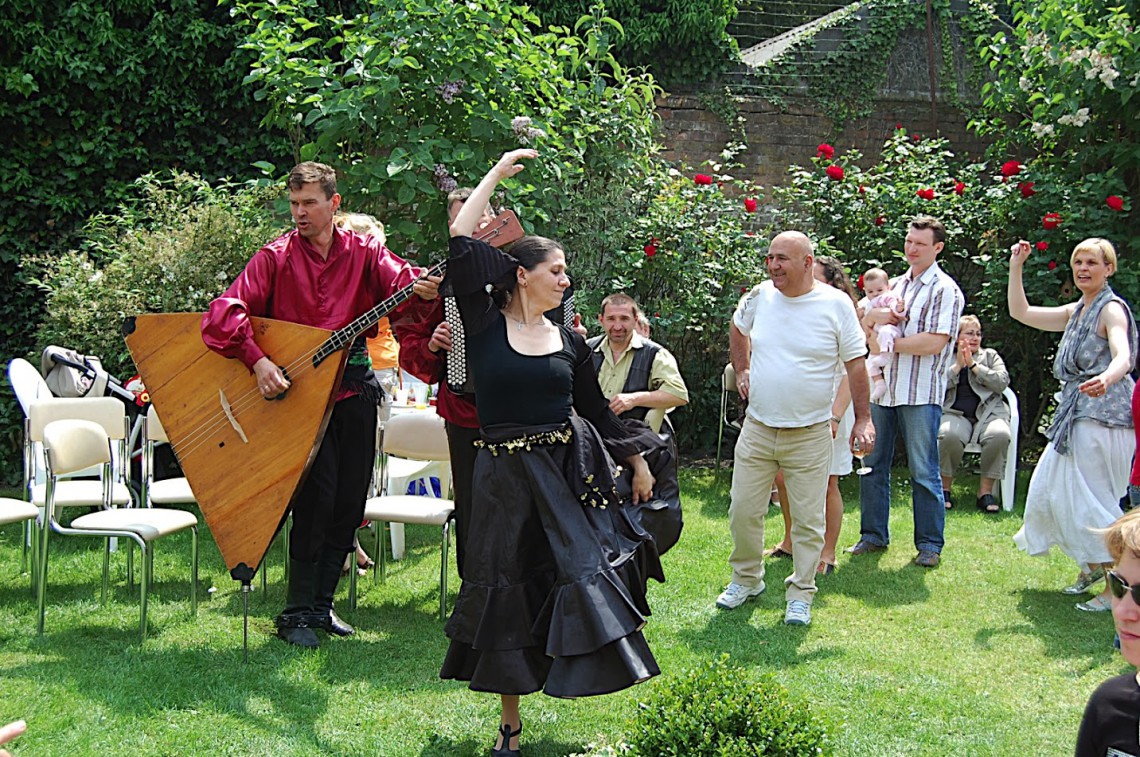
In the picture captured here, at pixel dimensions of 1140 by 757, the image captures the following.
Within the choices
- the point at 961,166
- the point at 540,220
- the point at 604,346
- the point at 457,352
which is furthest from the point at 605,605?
the point at 961,166

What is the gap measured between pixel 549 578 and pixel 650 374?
8.50ft

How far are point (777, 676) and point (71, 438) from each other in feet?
11.6

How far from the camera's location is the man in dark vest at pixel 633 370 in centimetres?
617

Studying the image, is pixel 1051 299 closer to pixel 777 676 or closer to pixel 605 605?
pixel 777 676

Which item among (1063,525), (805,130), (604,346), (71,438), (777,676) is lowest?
(777,676)

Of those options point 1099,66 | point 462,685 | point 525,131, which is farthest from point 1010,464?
point 462,685

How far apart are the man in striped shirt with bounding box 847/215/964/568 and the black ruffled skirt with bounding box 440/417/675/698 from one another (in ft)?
10.6

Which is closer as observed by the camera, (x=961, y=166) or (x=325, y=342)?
(x=325, y=342)

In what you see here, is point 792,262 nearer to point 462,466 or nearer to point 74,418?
point 462,466

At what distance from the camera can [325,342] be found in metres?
4.90

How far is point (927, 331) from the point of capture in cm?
657

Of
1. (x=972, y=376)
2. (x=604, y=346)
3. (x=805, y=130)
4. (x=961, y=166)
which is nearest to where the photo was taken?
(x=604, y=346)

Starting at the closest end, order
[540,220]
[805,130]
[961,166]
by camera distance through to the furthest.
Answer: [540,220] → [961,166] → [805,130]

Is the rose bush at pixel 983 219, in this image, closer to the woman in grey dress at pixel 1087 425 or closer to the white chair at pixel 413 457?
the woman in grey dress at pixel 1087 425
